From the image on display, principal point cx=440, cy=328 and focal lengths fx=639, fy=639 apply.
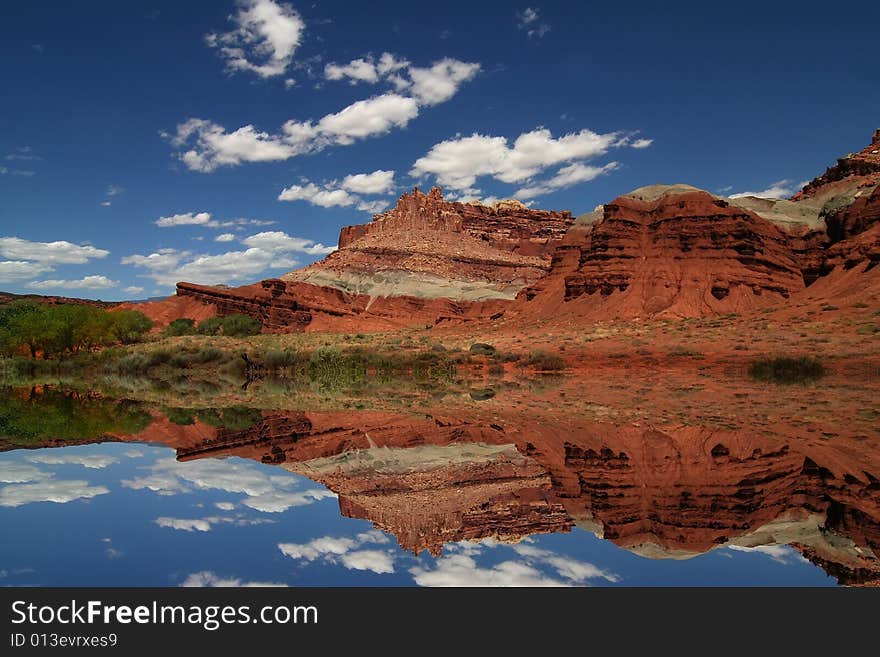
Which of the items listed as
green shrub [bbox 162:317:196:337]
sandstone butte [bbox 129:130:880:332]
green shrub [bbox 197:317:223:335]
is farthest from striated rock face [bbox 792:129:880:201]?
green shrub [bbox 162:317:196:337]

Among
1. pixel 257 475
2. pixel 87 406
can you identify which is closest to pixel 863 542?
pixel 257 475

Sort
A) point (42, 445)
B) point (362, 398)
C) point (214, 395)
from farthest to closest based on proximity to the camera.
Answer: point (214, 395), point (362, 398), point (42, 445)

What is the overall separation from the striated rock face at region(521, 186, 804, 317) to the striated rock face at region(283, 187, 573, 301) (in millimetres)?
64828

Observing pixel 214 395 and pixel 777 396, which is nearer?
pixel 777 396

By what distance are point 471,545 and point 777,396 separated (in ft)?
56.8

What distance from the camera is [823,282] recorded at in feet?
184

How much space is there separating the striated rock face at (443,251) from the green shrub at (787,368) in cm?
9702

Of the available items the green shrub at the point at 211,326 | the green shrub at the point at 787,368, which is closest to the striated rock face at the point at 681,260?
the green shrub at the point at 787,368

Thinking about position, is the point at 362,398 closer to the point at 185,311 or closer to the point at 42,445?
the point at 42,445

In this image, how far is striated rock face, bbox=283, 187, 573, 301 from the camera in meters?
136

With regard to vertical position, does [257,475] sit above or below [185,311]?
below

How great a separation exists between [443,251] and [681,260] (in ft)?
317

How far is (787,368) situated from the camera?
32.6 m

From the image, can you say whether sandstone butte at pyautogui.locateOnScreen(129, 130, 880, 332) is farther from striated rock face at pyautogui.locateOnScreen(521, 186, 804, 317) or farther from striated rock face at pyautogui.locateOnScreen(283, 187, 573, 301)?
striated rock face at pyautogui.locateOnScreen(283, 187, 573, 301)
